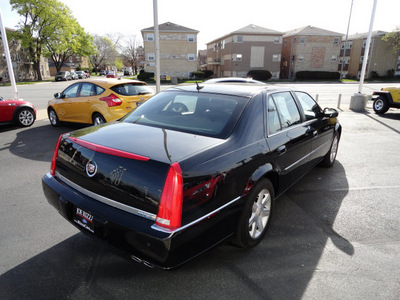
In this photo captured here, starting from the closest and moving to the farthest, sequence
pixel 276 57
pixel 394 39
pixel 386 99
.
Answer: pixel 386 99 → pixel 276 57 → pixel 394 39

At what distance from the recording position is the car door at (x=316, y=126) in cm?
423

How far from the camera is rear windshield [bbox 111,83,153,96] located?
25.7ft

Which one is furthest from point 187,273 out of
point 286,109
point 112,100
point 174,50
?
point 174,50

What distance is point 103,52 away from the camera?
3292 inches

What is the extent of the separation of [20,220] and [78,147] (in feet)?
5.65

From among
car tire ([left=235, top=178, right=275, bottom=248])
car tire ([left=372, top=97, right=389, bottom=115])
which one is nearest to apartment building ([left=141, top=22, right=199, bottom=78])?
car tire ([left=372, top=97, right=389, bottom=115])

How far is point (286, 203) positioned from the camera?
412 centimetres

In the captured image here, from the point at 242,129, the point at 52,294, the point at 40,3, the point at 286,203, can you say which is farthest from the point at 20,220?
the point at 40,3

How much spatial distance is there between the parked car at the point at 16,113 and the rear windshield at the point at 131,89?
11.5 ft

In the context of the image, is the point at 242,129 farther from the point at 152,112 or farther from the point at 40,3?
the point at 40,3

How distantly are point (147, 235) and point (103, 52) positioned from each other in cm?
9126

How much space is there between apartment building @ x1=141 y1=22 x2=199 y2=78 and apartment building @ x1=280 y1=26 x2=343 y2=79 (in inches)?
727

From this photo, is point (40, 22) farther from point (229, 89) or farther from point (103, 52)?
point (229, 89)

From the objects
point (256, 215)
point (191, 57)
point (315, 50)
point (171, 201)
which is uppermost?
point (315, 50)
